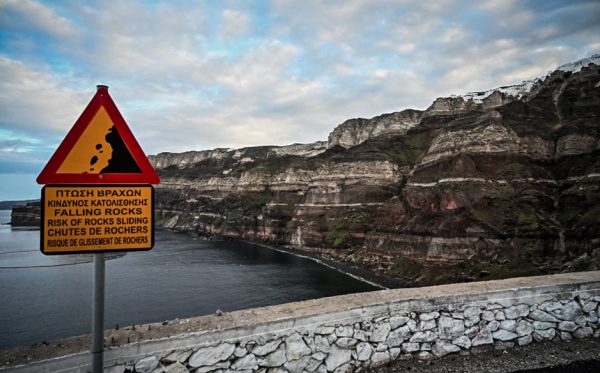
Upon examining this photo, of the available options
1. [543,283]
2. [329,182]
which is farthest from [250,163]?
A: [543,283]

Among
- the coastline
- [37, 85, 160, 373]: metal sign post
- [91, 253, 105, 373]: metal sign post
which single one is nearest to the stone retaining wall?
[91, 253, 105, 373]: metal sign post

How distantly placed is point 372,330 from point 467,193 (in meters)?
44.7

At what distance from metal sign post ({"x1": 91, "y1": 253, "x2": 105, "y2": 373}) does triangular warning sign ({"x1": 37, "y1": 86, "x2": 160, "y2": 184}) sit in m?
0.78

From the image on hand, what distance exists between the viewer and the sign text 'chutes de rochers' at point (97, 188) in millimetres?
3189

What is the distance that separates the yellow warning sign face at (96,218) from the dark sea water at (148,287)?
32624 mm

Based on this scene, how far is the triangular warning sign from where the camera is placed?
10.4 ft

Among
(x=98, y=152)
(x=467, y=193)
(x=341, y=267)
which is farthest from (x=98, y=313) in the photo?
(x=341, y=267)

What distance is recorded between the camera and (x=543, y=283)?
22.6 ft

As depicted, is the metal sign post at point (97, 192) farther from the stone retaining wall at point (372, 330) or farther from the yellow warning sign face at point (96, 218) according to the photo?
the stone retaining wall at point (372, 330)

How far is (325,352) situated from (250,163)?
127565 millimetres

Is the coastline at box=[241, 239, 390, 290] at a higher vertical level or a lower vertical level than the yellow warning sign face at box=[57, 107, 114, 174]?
lower

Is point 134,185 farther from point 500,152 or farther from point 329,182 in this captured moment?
point 329,182

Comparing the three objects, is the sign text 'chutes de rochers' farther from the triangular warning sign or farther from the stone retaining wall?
the stone retaining wall

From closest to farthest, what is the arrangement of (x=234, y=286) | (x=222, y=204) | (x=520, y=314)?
(x=520, y=314), (x=234, y=286), (x=222, y=204)
